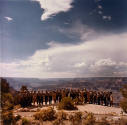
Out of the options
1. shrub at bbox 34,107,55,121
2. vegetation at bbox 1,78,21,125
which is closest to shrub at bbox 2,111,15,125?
vegetation at bbox 1,78,21,125

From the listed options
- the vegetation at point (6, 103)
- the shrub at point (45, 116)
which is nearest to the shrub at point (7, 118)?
the vegetation at point (6, 103)

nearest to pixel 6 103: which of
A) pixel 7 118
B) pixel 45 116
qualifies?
pixel 7 118

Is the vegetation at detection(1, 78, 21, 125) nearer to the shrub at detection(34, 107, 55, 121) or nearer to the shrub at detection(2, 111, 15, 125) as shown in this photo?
the shrub at detection(2, 111, 15, 125)

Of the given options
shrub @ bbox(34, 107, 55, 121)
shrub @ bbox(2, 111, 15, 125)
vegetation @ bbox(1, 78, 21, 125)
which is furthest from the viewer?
shrub @ bbox(34, 107, 55, 121)

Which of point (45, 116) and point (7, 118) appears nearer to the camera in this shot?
point (7, 118)

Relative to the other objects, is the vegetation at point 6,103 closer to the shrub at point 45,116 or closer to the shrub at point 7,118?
the shrub at point 7,118

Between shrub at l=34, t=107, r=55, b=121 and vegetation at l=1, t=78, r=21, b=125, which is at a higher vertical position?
vegetation at l=1, t=78, r=21, b=125

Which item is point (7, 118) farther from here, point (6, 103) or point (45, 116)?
point (45, 116)

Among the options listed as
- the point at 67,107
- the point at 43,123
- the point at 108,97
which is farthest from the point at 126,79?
the point at 43,123

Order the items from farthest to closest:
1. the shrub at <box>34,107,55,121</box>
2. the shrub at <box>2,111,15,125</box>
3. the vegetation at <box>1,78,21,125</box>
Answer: the shrub at <box>34,107,55,121</box> → the shrub at <box>2,111,15,125</box> → the vegetation at <box>1,78,21,125</box>

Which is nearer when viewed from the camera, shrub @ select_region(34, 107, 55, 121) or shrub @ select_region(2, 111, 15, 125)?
shrub @ select_region(2, 111, 15, 125)

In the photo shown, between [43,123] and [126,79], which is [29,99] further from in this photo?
[126,79]
